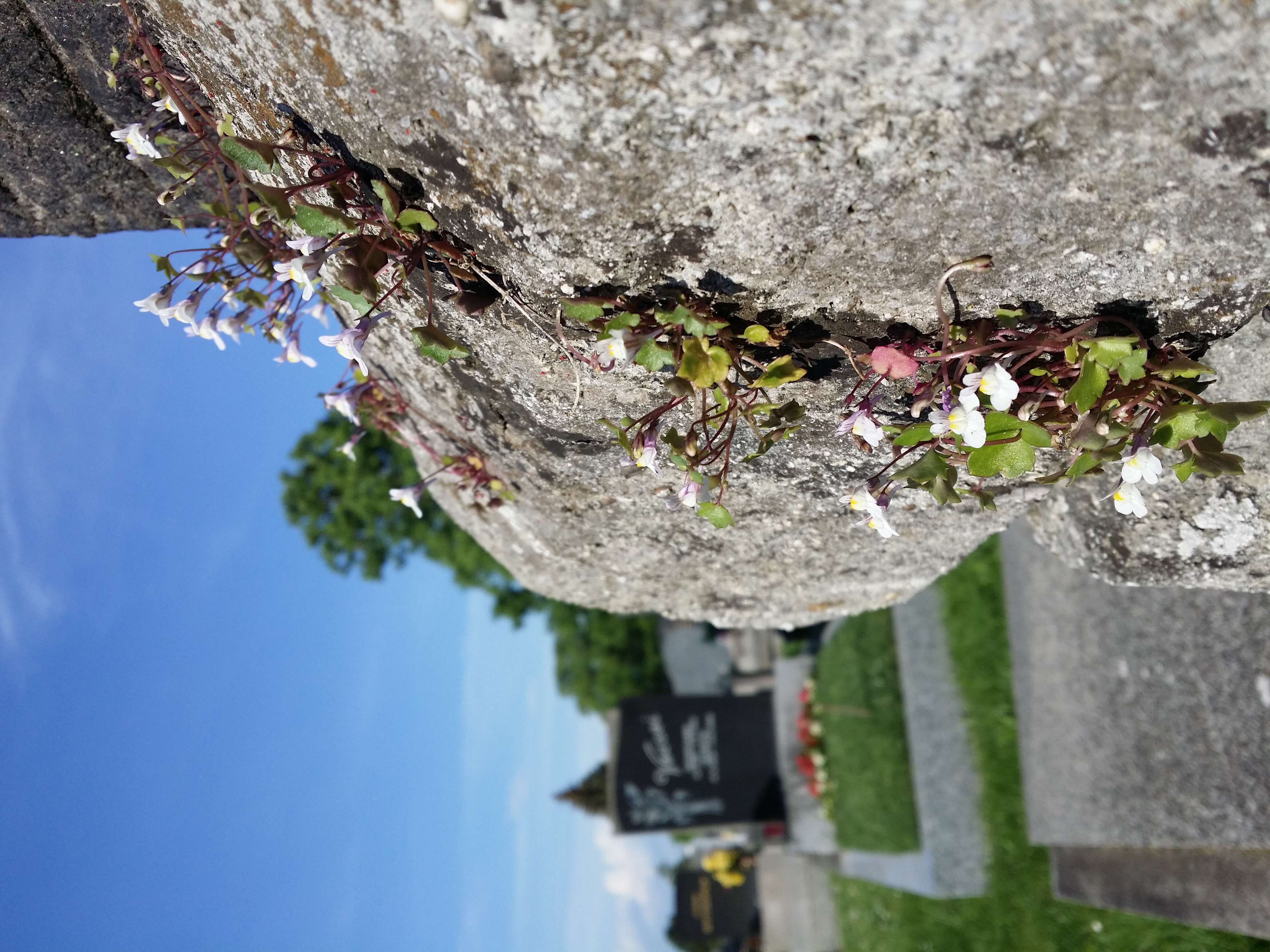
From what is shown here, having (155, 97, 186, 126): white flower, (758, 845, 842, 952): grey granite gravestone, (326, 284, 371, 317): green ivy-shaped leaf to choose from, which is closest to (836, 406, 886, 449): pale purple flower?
(326, 284, 371, 317): green ivy-shaped leaf

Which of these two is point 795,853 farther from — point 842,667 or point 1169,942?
point 1169,942

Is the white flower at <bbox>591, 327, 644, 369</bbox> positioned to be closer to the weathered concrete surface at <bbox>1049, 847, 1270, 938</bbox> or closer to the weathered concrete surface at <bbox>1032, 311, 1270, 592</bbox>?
the weathered concrete surface at <bbox>1032, 311, 1270, 592</bbox>

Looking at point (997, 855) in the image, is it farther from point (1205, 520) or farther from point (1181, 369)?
point (1181, 369)

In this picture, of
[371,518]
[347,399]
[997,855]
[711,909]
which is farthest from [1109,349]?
[711,909]

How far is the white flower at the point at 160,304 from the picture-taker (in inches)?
87.3

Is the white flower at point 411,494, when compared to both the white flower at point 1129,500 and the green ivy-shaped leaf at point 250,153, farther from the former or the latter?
the white flower at point 1129,500

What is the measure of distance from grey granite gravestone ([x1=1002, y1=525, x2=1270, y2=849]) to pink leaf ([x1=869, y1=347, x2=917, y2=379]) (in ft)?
9.83

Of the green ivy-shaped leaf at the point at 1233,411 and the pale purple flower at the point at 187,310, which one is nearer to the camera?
the green ivy-shaped leaf at the point at 1233,411

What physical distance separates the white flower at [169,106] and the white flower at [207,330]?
1.56ft

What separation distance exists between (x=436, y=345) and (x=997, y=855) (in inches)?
302

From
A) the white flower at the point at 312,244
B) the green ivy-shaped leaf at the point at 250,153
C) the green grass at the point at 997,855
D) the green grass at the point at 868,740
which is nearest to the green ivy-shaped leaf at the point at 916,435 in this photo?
the white flower at the point at 312,244

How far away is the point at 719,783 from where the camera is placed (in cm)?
1203

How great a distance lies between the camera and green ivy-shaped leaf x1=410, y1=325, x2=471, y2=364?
1860 millimetres

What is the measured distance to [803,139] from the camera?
1.40 metres
